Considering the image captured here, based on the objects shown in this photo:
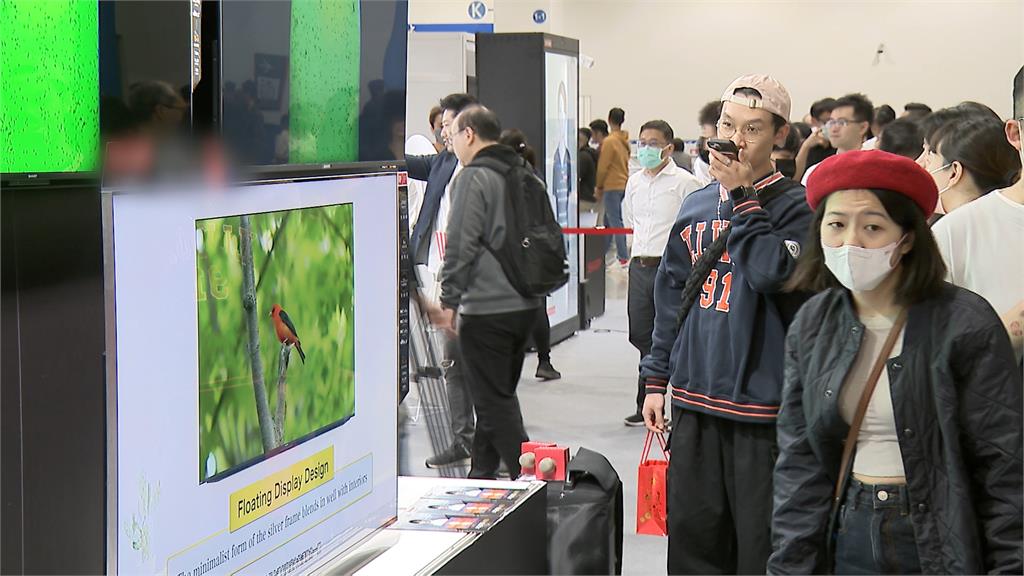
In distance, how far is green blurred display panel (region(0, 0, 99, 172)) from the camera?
1323mm

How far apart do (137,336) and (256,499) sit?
0.41 m

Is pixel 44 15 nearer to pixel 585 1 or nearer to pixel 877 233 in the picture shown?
pixel 877 233

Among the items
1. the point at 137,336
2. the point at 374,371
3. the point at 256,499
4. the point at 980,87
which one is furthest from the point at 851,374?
the point at 980,87

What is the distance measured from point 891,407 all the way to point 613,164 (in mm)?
12211

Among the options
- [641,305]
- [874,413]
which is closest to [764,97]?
[874,413]

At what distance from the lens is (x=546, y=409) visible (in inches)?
275

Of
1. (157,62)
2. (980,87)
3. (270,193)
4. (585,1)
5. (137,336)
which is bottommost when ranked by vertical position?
(137,336)

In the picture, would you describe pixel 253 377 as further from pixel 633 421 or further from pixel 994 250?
pixel 633 421

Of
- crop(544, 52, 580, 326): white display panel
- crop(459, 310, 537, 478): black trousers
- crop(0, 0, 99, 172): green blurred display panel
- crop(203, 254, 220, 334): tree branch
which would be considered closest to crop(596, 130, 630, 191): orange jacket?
crop(544, 52, 580, 326): white display panel

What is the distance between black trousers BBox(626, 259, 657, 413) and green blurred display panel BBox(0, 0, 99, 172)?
4761 millimetres

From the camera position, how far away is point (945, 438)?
7.41 feet

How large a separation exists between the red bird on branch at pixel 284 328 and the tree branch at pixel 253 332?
6 cm

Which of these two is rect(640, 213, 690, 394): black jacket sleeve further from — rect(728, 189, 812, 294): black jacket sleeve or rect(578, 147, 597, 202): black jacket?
rect(578, 147, 597, 202): black jacket

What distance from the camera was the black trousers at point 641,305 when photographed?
6.11m
